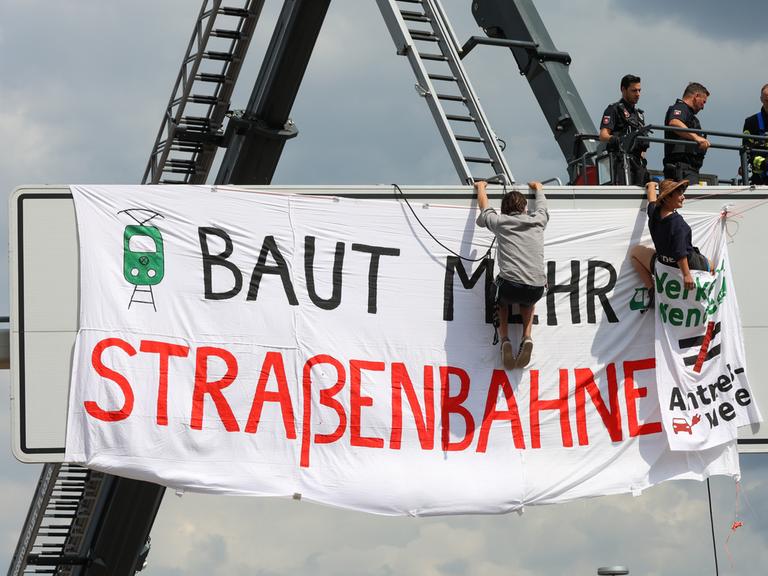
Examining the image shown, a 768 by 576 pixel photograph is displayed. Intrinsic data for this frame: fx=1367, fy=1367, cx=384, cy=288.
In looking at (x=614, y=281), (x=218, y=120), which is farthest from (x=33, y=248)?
(x=218, y=120)

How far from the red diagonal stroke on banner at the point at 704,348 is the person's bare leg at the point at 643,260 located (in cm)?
75

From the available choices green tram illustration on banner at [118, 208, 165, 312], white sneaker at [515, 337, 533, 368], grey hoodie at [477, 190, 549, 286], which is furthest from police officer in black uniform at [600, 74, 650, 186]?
green tram illustration on banner at [118, 208, 165, 312]

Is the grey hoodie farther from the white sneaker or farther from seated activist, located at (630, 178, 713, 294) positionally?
seated activist, located at (630, 178, 713, 294)

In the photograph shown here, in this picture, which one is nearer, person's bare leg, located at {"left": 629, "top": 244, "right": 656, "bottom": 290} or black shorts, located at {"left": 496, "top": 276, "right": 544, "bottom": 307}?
black shorts, located at {"left": 496, "top": 276, "right": 544, "bottom": 307}

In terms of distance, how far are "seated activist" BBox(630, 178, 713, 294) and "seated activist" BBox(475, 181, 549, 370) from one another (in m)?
1.27

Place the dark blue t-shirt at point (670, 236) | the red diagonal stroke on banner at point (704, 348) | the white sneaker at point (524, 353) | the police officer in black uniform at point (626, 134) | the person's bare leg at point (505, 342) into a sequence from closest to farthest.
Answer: the white sneaker at point (524, 353) < the person's bare leg at point (505, 342) < the dark blue t-shirt at point (670, 236) < the red diagonal stroke on banner at point (704, 348) < the police officer in black uniform at point (626, 134)

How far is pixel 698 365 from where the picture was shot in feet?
46.6

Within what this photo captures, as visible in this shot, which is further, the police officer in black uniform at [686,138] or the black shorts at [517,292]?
the police officer in black uniform at [686,138]

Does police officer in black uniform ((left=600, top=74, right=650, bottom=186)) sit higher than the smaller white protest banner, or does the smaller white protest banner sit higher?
police officer in black uniform ((left=600, top=74, right=650, bottom=186))

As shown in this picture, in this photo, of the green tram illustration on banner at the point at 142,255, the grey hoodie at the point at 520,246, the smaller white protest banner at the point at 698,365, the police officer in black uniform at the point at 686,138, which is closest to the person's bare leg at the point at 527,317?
the grey hoodie at the point at 520,246

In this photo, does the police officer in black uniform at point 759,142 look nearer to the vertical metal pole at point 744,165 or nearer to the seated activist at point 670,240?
the vertical metal pole at point 744,165

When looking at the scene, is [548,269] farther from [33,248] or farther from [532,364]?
[33,248]

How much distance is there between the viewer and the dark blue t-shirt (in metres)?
14.0

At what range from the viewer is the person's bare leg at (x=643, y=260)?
47.5 feet
